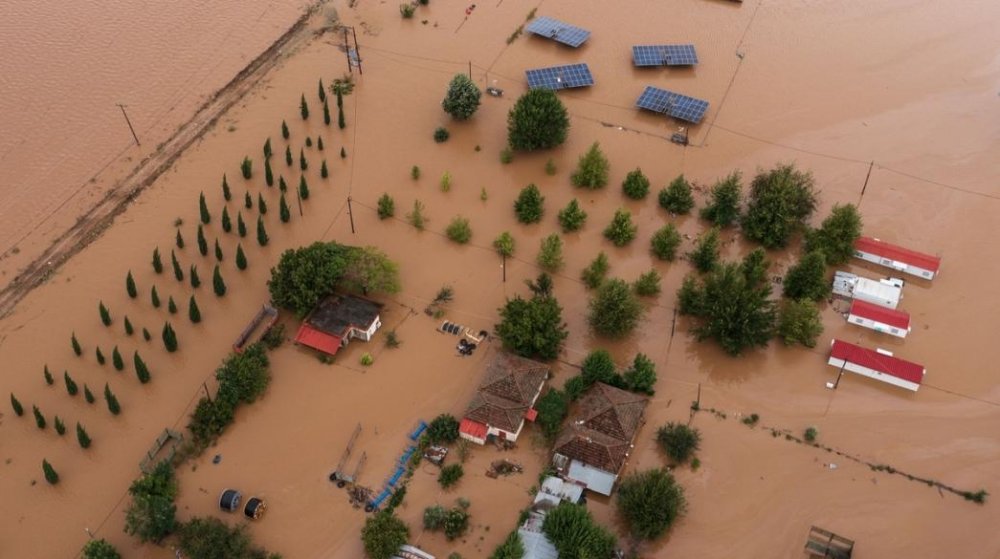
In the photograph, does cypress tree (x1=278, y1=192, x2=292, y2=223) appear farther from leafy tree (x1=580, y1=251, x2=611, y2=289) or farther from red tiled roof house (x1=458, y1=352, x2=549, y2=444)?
leafy tree (x1=580, y1=251, x2=611, y2=289)

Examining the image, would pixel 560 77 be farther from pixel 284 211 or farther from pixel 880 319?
pixel 880 319

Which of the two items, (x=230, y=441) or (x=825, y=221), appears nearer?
(x=230, y=441)

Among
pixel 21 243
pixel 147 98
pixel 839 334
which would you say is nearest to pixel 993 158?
pixel 839 334

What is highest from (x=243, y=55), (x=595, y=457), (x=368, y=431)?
(x=243, y=55)

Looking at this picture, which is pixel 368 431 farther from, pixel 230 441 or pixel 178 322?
pixel 178 322

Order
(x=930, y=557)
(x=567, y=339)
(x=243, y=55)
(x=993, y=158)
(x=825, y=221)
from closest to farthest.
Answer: (x=930, y=557) → (x=567, y=339) → (x=825, y=221) → (x=993, y=158) → (x=243, y=55)

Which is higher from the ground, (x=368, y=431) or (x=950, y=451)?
(x=950, y=451)

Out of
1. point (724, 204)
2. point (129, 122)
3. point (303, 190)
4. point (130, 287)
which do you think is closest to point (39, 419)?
point (130, 287)

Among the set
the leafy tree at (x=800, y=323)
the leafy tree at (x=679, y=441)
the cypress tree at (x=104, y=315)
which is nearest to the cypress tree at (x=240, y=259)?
the cypress tree at (x=104, y=315)
